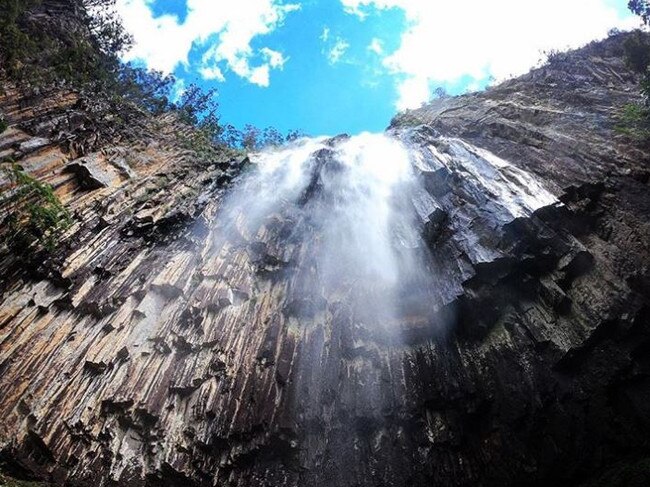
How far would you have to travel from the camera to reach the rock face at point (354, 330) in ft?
30.5

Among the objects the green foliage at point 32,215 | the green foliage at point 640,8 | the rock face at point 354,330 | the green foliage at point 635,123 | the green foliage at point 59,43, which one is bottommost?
the rock face at point 354,330

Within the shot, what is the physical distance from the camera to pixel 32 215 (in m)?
13.3

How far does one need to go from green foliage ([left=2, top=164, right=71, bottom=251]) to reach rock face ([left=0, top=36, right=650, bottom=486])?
1.94ft

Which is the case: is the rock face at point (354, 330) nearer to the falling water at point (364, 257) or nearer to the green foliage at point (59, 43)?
the falling water at point (364, 257)

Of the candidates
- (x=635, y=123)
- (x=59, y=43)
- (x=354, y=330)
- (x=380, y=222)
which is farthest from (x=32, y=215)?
(x=635, y=123)

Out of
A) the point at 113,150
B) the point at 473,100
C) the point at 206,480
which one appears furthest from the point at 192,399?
the point at 473,100

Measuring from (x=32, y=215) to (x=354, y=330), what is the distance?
11262 millimetres

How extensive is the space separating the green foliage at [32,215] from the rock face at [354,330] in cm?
59

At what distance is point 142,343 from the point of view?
448 inches

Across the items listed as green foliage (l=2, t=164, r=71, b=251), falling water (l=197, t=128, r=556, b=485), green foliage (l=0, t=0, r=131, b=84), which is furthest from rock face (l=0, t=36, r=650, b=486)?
green foliage (l=0, t=0, r=131, b=84)

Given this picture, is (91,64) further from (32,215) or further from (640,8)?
(640,8)

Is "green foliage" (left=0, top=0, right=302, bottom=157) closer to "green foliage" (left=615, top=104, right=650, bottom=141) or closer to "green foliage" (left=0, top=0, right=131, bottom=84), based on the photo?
"green foliage" (left=0, top=0, right=131, bottom=84)

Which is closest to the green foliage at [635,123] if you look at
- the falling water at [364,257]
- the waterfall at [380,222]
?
the falling water at [364,257]

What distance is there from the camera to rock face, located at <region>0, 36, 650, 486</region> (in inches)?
366
